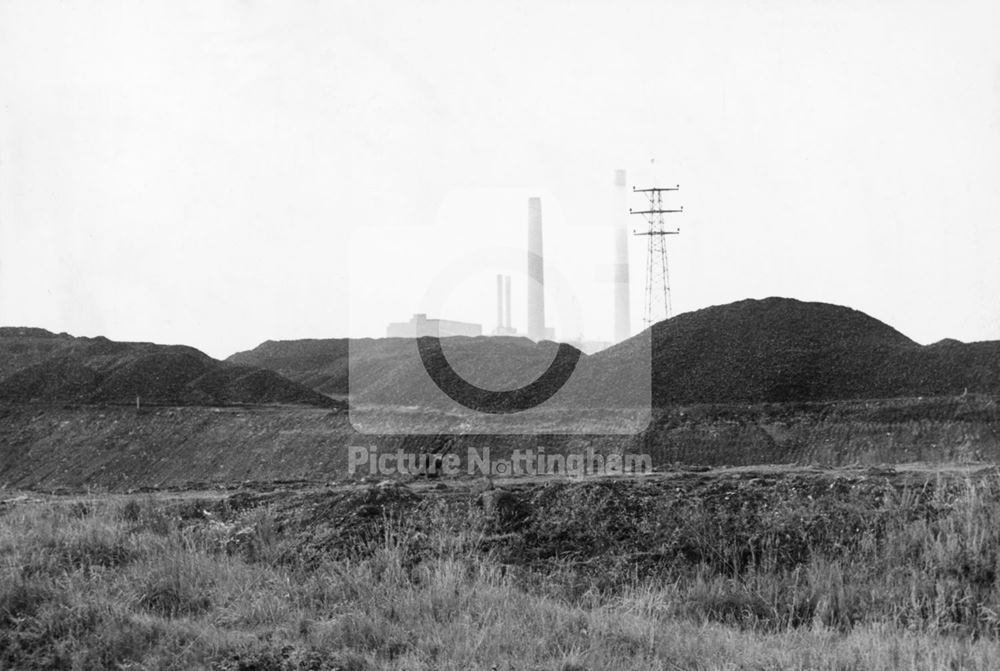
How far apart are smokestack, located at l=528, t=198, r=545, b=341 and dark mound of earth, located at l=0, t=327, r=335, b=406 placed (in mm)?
16766

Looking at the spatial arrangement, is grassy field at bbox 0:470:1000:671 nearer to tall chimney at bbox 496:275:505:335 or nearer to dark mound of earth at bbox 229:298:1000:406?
dark mound of earth at bbox 229:298:1000:406

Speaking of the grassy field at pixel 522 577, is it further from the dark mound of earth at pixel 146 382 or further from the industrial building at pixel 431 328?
the industrial building at pixel 431 328

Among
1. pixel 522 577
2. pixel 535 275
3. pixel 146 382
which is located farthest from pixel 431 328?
pixel 522 577

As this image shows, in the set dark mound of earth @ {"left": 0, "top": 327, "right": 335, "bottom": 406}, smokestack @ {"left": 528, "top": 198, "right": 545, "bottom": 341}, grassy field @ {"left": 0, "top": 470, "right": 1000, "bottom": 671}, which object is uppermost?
smokestack @ {"left": 528, "top": 198, "right": 545, "bottom": 341}

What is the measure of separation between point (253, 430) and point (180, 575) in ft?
52.2

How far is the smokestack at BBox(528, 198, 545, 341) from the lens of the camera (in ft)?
157

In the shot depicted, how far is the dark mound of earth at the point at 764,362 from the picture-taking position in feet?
83.3

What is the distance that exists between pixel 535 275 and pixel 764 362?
23.0 metres

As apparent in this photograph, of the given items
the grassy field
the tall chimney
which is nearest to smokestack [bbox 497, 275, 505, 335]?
the tall chimney

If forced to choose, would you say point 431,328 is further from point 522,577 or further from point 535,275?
point 522,577

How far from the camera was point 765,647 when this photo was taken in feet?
27.0

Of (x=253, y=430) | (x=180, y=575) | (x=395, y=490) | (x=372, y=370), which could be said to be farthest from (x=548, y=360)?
(x=180, y=575)

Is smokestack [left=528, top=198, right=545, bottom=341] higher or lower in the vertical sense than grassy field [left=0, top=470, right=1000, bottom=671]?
higher

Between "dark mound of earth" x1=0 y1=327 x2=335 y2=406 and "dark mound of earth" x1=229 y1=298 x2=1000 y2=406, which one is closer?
"dark mound of earth" x1=229 y1=298 x2=1000 y2=406
